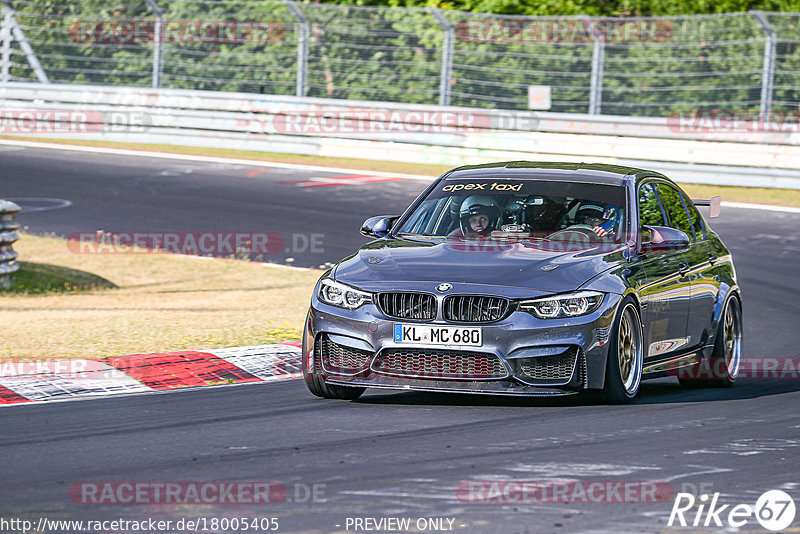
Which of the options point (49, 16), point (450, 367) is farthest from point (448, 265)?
point (49, 16)

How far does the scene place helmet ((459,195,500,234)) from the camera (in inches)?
364

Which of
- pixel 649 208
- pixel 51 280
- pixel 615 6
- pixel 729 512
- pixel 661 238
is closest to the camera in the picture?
pixel 729 512

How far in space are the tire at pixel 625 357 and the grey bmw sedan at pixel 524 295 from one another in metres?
0.01

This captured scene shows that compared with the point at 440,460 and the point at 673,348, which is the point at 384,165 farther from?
the point at 440,460

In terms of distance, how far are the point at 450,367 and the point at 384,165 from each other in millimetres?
16723

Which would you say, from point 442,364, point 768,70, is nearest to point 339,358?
point 442,364

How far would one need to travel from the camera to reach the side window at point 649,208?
373 inches

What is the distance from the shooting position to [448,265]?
8336mm

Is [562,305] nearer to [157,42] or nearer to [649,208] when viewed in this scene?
[649,208]

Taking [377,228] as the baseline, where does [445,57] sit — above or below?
above

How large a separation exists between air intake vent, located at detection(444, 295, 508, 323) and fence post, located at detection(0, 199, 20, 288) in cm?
708

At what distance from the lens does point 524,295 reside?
7.99m

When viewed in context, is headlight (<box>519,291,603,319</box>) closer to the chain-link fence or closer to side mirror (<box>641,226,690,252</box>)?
side mirror (<box>641,226,690,252</box>)

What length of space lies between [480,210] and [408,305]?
56.6 inches
